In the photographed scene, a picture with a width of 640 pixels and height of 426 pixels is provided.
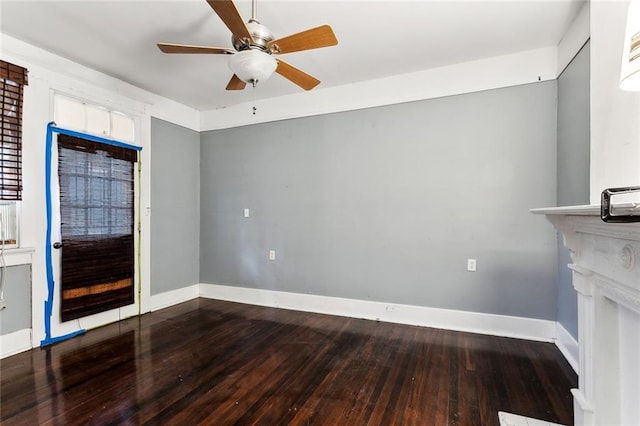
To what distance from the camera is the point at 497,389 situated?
6.30 ft

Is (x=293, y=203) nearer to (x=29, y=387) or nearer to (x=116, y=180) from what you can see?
(x=116, y=180)

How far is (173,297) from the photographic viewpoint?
3.80 m

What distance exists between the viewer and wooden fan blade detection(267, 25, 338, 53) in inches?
65.0

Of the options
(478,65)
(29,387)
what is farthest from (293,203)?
(29,387)

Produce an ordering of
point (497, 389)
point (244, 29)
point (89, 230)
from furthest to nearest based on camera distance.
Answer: point (89, 230) → point (497, 389) → point (244, 29)

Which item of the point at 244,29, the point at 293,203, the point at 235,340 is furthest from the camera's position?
the point at 293,203

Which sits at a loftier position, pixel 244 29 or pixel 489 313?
pixel 244 29

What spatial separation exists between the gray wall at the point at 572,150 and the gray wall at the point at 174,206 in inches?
163

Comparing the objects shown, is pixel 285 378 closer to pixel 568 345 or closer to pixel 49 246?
pixel 568 345

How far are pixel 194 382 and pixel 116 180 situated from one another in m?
2.36

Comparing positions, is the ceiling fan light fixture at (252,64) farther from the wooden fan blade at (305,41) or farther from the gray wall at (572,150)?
the gray wall at (572,150)

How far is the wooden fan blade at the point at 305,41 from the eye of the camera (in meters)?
1.65

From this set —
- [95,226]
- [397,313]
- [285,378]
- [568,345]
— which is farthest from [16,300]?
[568,345]

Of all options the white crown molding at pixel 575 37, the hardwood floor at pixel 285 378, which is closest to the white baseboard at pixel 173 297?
the hardwood floor at pixel 285 378
